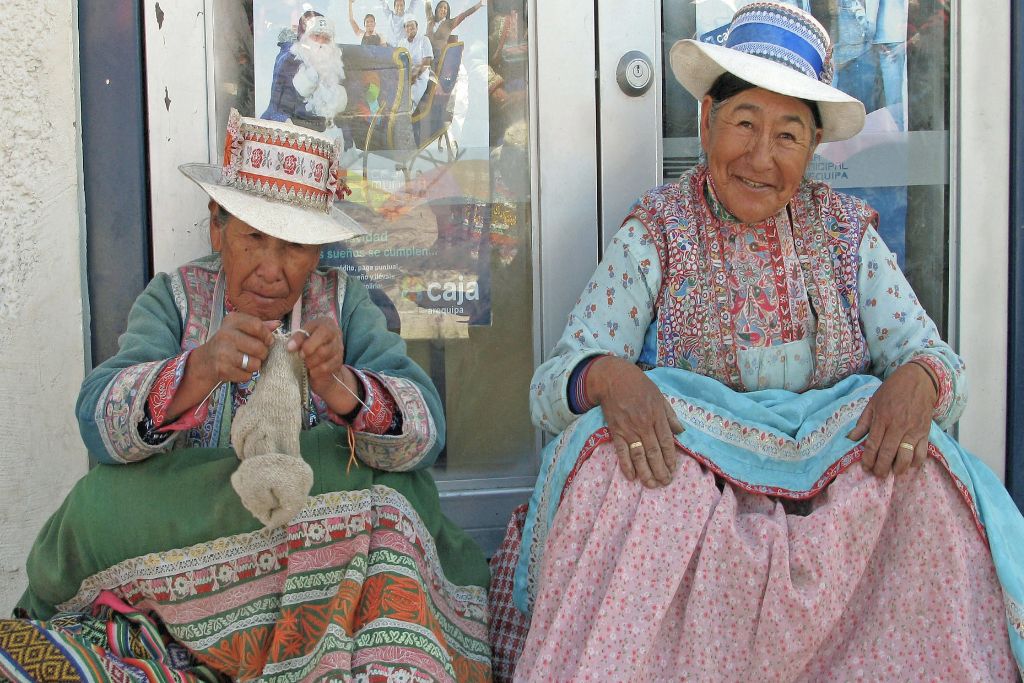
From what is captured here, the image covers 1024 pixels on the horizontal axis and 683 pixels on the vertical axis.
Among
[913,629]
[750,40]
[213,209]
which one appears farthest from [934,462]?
[213,209]

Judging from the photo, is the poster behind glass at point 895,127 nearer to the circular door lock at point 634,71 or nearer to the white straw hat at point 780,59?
the circular door lock at point 634,71

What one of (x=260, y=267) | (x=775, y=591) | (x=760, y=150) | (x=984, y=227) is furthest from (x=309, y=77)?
(x=984, y=227)

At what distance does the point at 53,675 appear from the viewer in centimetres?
167

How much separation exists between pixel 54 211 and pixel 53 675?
4.91 ft

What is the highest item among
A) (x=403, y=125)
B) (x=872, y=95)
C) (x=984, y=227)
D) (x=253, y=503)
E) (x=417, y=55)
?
(x=417, y=55)

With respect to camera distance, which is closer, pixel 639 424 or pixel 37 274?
pixel 639 424

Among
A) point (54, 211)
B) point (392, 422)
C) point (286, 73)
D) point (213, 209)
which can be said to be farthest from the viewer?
point (286, 73)

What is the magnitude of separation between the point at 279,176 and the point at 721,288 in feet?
3.92

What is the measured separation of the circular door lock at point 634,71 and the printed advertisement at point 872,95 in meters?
0.29

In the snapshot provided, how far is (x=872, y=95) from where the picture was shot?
3.11 m

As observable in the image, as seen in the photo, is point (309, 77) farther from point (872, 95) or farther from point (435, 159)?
point (872, 95)

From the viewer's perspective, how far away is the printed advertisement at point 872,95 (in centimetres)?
307

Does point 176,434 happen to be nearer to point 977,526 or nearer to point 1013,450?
point 977,526

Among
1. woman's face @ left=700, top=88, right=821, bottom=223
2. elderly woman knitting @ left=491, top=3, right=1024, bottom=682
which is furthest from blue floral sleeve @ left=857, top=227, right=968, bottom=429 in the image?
woman's face @ left=700, top=88, right=821, bottom=223
